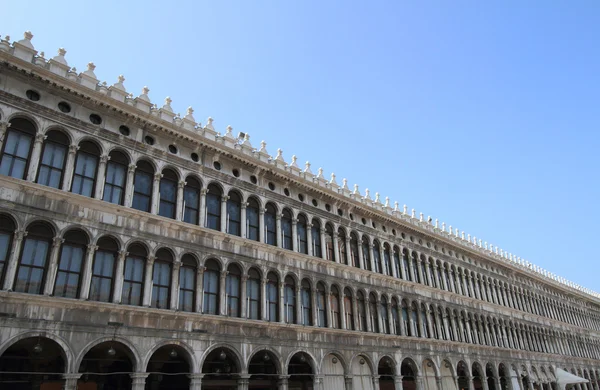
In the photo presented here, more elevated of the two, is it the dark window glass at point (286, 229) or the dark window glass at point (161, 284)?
the dark window glass at point (286, 229)

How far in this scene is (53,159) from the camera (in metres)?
17.2

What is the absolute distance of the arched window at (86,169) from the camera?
17578 millimetres

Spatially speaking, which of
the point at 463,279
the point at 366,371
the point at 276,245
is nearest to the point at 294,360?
the point at 366,371

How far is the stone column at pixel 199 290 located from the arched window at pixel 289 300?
458 cm

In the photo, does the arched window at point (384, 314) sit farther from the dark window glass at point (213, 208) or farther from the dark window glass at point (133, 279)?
the dark window glass at point (133, 279)

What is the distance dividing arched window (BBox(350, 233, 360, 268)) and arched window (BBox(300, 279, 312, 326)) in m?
4.61

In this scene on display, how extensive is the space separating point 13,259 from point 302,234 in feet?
45.5

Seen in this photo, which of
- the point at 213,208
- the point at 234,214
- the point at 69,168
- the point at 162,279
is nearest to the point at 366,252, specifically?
the point at 234,214

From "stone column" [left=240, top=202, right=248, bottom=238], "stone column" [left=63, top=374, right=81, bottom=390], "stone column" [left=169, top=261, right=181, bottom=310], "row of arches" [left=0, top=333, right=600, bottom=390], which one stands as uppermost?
"stone column" [left=240, top=202, right=248, bottom=238]

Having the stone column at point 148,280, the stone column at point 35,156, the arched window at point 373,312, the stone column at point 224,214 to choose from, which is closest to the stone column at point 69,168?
the stone column at point 35,156

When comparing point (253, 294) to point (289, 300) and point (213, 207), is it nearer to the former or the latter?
point (289, 300)

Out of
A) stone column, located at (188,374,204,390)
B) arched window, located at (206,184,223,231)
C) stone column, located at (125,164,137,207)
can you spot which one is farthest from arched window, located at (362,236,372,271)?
stone column, located at (125,164,137,207)

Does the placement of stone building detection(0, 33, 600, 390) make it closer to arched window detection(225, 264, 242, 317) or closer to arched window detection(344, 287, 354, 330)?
arched window detection(225, 264, 242, 317)

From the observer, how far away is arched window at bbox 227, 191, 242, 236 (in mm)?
21984
